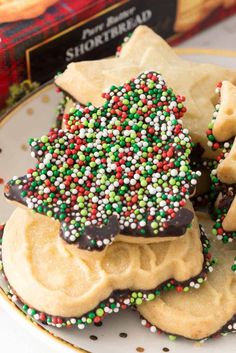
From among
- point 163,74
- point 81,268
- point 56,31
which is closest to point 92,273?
point 81,268

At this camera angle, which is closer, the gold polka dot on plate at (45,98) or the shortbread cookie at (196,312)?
the shortbread cookie at (196,312)

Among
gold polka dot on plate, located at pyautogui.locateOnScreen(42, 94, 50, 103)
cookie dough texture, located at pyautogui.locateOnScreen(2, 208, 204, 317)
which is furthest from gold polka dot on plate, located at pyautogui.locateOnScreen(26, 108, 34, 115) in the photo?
cookie dough texture, located at pyautogui.locateOnScreen(2, 208, 204, 317)

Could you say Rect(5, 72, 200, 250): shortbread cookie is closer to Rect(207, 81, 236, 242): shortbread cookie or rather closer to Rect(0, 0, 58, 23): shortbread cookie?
Rect(207, 81, 236, 242): shortbread cookie

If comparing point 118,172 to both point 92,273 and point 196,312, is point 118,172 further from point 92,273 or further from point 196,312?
point 196,312

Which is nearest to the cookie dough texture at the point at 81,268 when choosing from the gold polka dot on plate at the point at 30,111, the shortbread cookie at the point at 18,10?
the gold polka dot on plate at the point at 30,111

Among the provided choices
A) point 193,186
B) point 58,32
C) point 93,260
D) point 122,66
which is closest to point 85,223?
point 93,260

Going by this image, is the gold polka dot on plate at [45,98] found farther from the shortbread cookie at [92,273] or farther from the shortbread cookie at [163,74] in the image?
the shortbread cookie at [92,273]
